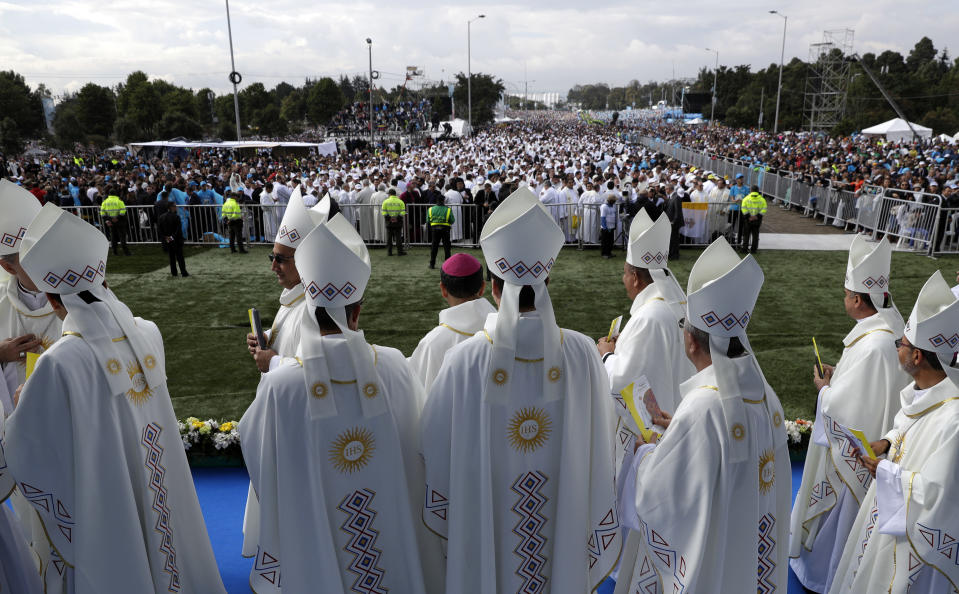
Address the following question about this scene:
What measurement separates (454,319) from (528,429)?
1016 mm

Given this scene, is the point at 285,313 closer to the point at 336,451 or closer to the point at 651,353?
the point at 336,451

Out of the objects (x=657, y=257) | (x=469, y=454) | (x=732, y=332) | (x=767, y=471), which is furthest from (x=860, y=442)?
(x=469, y=454)

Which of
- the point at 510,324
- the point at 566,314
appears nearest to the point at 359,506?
the point at 510,324

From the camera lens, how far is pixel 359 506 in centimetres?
309

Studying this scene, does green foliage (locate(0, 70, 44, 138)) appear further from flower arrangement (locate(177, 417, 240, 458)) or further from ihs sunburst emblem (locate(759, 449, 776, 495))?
ihs sunburst emblem (locate(759, 449, 776, 495))

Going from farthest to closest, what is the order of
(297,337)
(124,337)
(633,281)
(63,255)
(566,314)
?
(566,314) < (633,281) < (297,337) < (124,337) < (63,255)

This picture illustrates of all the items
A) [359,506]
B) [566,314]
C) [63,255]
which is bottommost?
[566,314]

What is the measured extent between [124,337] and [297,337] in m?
0.94

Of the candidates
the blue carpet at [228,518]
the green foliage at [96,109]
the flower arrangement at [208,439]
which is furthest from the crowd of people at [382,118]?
the blue carpet at [228,518]

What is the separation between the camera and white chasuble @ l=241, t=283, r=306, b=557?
149 inches

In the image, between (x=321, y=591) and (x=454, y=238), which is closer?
(x=321, y=591)

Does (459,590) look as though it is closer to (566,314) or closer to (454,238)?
(566,314)

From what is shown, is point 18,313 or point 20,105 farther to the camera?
point 20,105

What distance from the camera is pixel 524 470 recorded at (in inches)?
124
